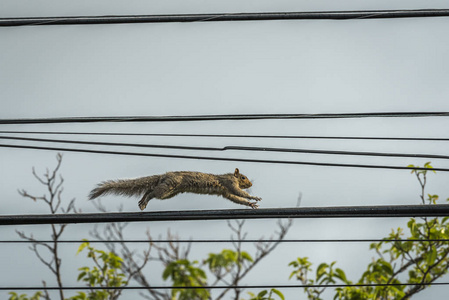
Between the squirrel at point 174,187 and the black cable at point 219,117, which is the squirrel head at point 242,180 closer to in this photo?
the squirrel at point 174,187

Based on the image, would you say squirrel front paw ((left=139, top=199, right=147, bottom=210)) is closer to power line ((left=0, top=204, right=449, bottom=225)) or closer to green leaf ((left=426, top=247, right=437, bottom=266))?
power line ((left=0, top=204, right=449, bottom=225))

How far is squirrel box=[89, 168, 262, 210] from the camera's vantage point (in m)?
7.21

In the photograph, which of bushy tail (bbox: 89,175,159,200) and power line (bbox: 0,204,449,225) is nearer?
power line (bbox: 0,204,449,225)

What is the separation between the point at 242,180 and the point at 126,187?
5.56ft

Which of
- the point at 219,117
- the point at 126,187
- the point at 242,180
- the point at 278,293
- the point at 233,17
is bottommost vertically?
the point at 278,293

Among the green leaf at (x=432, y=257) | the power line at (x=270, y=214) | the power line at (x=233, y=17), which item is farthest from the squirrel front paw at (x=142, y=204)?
the green leaf at (x=432, y=257)

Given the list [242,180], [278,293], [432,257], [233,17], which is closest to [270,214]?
[278,293]

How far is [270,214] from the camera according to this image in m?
5.36

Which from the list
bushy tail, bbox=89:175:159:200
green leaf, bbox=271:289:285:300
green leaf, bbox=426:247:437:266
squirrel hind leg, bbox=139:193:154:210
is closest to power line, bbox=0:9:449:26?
bushy tail, bbox=89:175:159:200

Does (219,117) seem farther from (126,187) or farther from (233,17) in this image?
(126,187)

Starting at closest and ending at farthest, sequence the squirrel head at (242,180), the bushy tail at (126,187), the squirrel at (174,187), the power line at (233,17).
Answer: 1. the power line at (233,17)
2. the bushy tail at (126,187)
3. the squirrel at (174,187)
4. the squirrel head at (242,180)

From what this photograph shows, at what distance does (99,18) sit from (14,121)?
4.30ft

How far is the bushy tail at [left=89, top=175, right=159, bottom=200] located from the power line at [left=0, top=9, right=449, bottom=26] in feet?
5.52

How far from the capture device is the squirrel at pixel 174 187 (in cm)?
721
